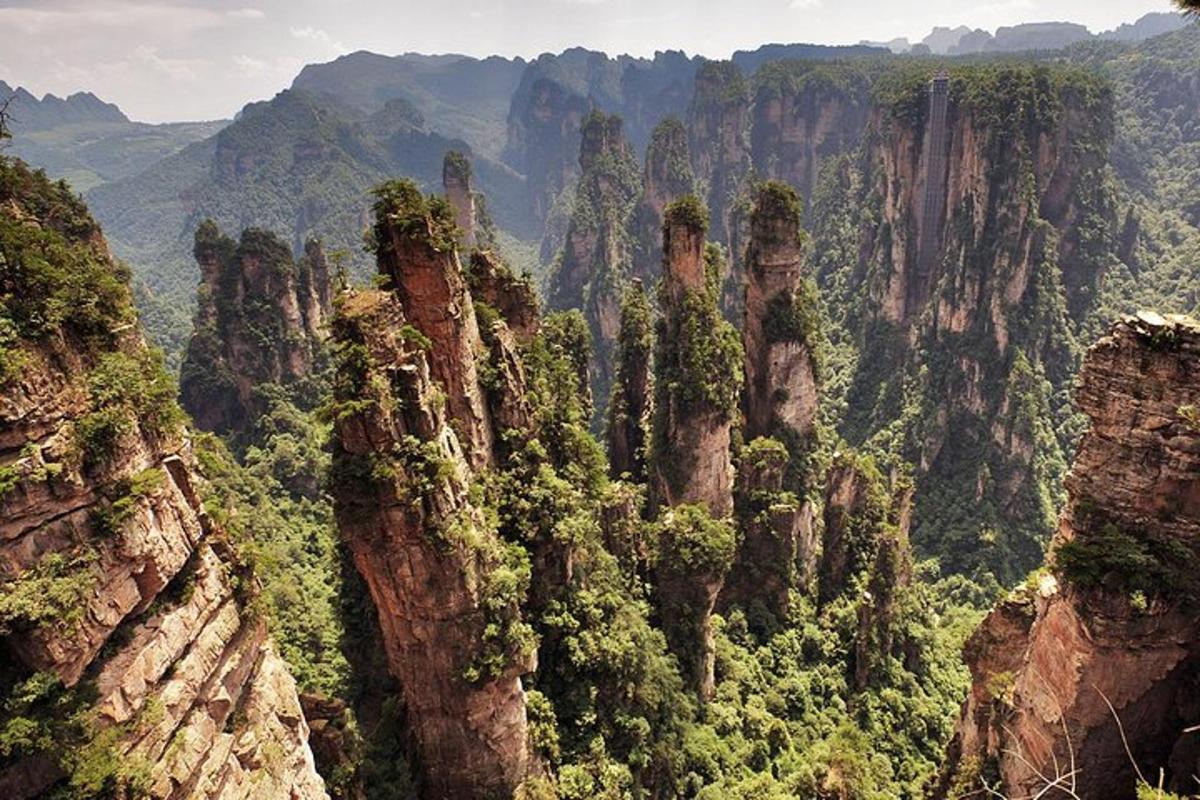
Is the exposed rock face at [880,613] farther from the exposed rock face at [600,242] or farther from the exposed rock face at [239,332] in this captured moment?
the exposed rock face at [600,242]

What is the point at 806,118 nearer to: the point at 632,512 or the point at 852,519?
the point at 852,519

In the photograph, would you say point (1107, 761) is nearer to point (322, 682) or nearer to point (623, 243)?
point (322, 682)

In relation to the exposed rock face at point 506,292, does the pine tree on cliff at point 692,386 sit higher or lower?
lower

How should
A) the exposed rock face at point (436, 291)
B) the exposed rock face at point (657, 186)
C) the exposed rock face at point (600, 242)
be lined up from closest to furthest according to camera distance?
the exposed rock face at point (436, 291), the exposed rock face at point (600, 242), the exposed rock face at point (657, 186)

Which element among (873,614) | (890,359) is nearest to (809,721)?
(873,614)

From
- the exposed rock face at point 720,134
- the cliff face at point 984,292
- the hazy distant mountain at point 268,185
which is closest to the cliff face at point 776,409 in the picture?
the cliff face at point 984,292
